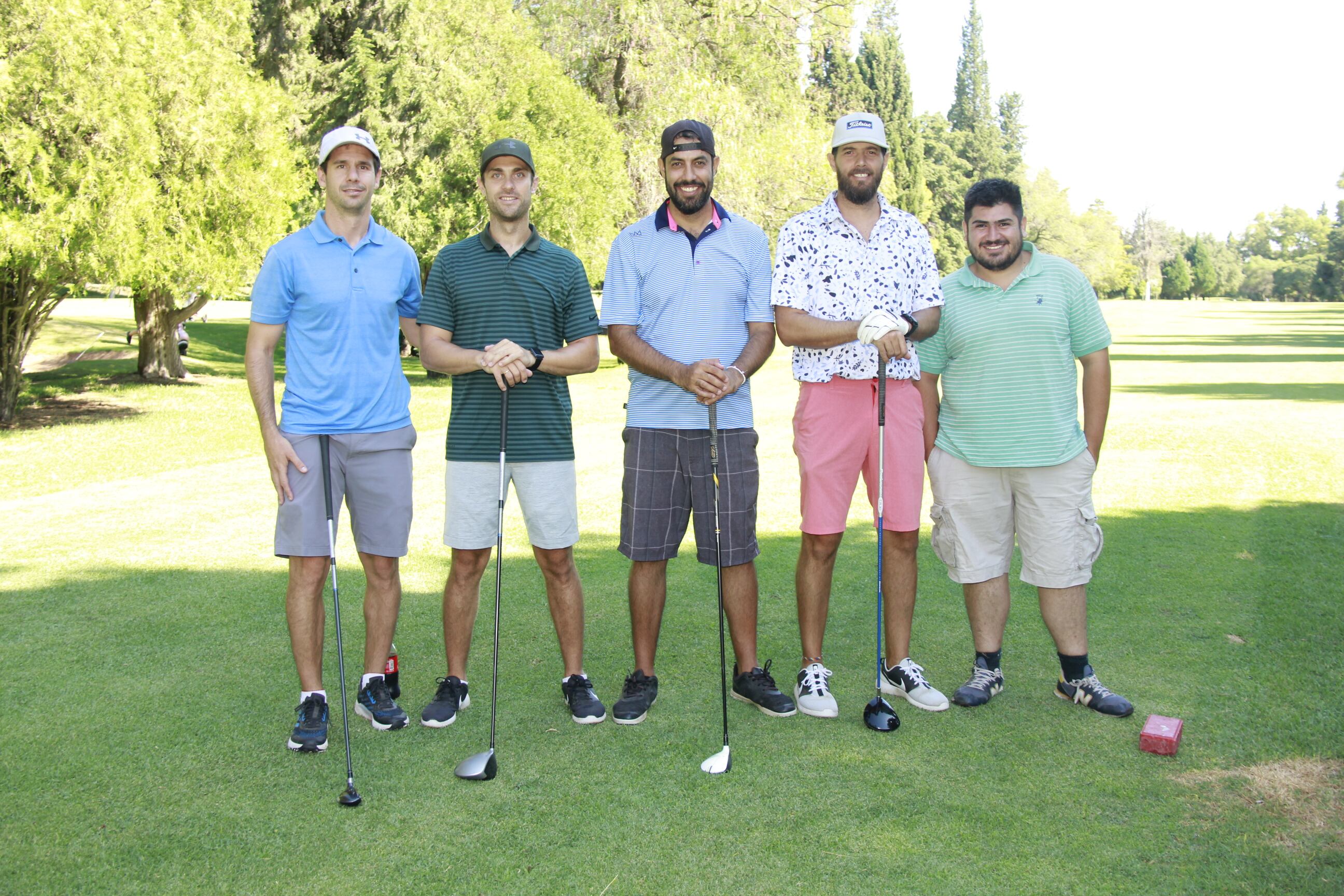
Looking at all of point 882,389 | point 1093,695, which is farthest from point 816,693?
point 882,389

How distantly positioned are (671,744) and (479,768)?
27.9 inches

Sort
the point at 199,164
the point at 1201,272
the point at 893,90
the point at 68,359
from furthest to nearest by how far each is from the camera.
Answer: the point at 1201,272
the point at 893,90
the point at 68,359
the point at 199,164

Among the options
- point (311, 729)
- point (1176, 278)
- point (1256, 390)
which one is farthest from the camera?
point (1176, 278)

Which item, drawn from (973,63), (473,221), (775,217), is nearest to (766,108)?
(775,217)

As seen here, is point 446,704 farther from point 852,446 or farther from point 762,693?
point 852,446

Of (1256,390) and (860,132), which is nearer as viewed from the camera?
(860,132)

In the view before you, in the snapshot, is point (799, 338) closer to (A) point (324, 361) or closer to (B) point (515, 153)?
(B) point (515, 153)

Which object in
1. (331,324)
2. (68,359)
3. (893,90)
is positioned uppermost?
(893,90)

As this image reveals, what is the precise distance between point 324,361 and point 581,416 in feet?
36.5

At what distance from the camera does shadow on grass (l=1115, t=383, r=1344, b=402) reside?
1677cm

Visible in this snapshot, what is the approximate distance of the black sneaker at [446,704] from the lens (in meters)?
4.18

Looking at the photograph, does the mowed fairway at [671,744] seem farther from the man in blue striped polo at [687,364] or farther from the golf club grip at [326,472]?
the golf club grip at [326,472]

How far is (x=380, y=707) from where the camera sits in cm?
423

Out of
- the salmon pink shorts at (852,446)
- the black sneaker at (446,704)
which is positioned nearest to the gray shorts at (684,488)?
the salmon pink shorts at (852,446)
